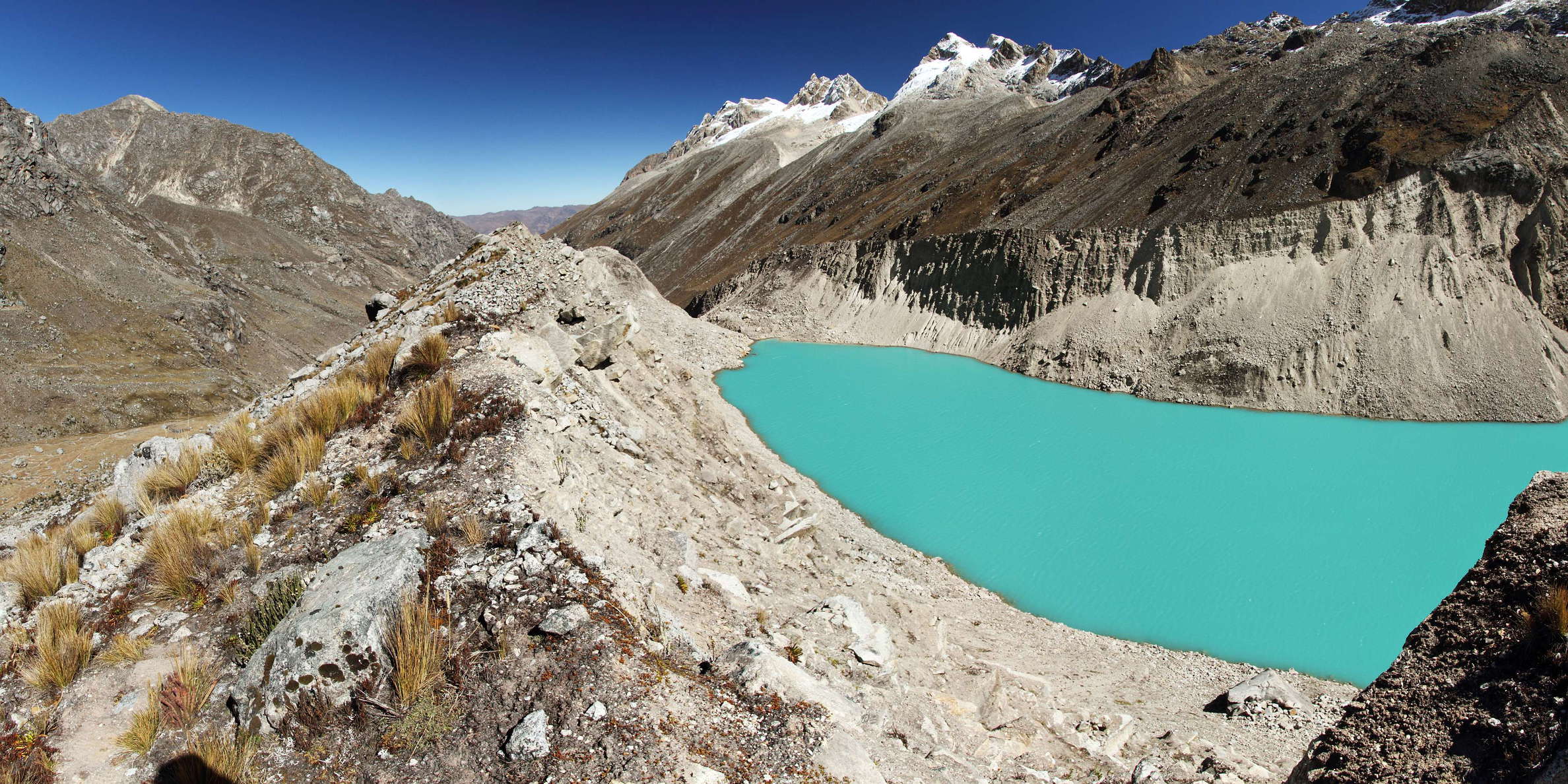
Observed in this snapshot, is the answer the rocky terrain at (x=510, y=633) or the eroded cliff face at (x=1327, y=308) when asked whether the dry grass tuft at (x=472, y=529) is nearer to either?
the rocky terrain at (x=510, y=633)

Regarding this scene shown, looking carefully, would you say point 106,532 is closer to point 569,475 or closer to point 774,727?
point 569,475

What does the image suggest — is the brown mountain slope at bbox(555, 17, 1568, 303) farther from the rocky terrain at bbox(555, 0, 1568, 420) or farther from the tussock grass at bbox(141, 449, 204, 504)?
the tussock grass at bbox(141, 449, 204, 504)

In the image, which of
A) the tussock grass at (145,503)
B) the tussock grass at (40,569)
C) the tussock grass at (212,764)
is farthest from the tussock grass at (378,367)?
the tussock grass at (212,764)

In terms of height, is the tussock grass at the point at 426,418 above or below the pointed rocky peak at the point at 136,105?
below

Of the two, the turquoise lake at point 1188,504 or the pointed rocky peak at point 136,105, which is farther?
the pointed rocky peak at point 136,105

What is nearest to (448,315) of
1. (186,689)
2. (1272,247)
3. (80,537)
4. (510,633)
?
(80,537)

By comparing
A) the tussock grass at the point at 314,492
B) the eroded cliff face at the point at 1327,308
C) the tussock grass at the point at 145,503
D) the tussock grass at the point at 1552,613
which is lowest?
the tussock grass at the point at 145,503

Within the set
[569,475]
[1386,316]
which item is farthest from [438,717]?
[1386,316]

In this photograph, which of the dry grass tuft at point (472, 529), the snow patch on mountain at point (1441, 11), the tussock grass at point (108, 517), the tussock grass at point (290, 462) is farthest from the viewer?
the snow patch on mountain at point (1441, 11)

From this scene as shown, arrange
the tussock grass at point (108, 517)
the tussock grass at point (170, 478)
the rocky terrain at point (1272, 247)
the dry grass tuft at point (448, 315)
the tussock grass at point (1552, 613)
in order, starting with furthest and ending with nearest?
1. the rocky terrain at point (1272, 247)
2. the dry grass tuft at point (448, 315)
3. the tussock grass at point (170, 478)
4. the tussock grass at point (108, 517)
5. the tussock grass at point (1552, 613)
